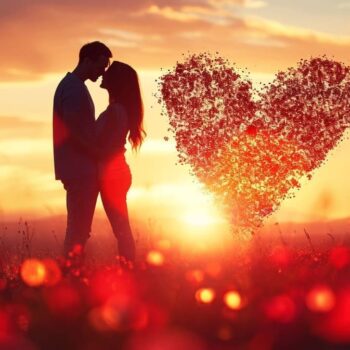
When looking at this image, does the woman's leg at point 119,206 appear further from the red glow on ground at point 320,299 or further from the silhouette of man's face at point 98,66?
the red glow on ground at point 320,299

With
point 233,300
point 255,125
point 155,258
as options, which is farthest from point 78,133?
point 255,125

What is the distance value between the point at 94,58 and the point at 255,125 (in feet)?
46.5

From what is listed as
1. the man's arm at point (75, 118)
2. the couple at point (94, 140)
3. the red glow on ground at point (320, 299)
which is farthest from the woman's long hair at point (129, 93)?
the red glow on ground at point (320, 299)

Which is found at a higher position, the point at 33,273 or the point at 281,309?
the point at 281,309

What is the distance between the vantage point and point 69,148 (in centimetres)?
1094

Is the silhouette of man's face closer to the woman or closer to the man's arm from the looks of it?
the woman

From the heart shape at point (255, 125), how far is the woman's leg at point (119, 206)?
1300cm

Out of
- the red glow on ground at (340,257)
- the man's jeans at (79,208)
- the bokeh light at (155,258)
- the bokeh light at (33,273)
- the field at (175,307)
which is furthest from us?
the bokeh light at (155,258)

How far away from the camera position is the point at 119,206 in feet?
37.2

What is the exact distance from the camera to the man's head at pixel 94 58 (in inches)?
431

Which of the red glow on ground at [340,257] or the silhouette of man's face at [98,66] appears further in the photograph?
the red glow on ground at [340,257]

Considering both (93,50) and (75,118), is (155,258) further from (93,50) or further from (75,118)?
(93,50)

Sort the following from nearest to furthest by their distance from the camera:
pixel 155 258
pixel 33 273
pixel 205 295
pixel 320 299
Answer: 1. pixel 320 299
2. pixel 205 295
3. pixel 33 273
4. pixel 155 258

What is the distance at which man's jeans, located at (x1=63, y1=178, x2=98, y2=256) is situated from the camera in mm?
11070
